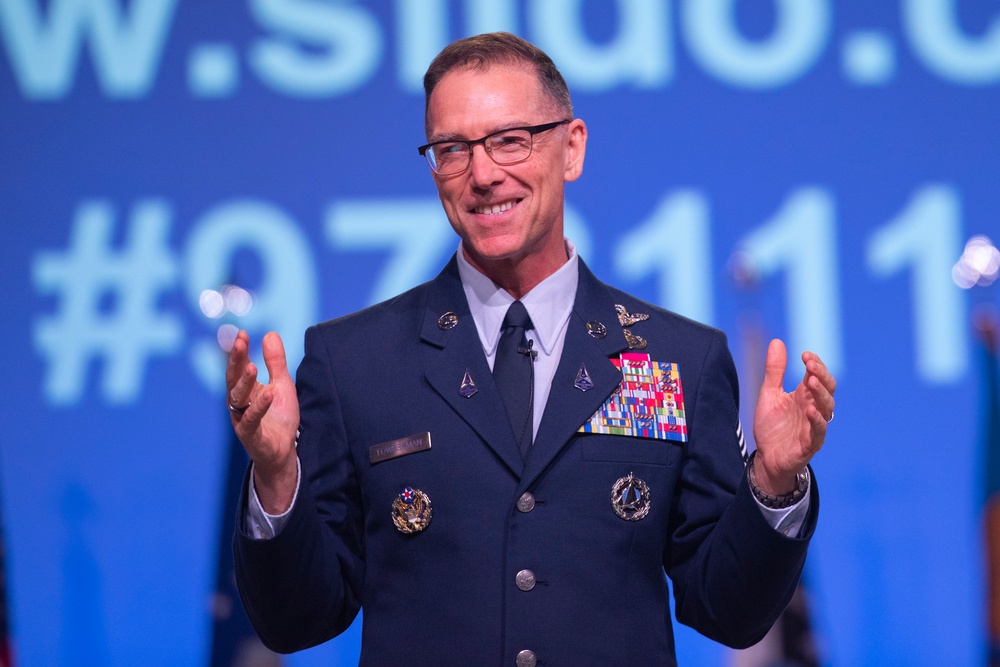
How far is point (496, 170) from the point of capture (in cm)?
182

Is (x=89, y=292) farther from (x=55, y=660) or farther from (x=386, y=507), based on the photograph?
(x=386, y=507)

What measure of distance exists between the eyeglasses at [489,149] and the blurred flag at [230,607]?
69.9 inches

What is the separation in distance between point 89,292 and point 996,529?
273cm

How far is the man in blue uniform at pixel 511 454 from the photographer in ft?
5.49

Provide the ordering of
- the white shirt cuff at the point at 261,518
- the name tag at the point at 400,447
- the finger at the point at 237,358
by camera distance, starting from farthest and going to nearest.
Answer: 1. the name tag at the point at 400,447
2. the white shirt cuff at the point at 261,518
3. the finger at the point at 237,358

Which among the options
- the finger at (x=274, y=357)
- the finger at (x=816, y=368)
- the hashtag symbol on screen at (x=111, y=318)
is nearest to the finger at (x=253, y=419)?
the finger at (x=274, y=357)

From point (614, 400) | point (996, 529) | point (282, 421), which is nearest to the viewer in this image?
point (282, 421)

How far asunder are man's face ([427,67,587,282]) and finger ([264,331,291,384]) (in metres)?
0.35

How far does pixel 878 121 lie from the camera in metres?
3.45

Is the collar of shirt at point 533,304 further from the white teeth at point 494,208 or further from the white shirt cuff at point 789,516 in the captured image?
the white shirt cuff at point 789,516

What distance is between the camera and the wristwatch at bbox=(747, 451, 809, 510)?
168 centimetres

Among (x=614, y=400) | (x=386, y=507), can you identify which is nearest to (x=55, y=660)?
(x=386, y=507)

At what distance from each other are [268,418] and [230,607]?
6.28 feet

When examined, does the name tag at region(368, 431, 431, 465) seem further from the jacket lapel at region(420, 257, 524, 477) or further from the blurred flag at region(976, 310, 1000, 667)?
the blurred flag at region(976, 310, 1000, 667)
